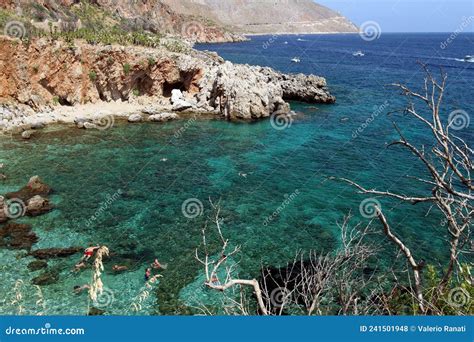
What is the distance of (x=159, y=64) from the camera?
5822 centimetres

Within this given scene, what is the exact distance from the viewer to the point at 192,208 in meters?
30.9

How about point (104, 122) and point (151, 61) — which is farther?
point (151, 61)

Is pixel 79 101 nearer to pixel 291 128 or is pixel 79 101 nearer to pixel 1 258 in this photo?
pixel 291 128

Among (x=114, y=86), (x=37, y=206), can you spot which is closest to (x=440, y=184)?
(x=37, y=206)

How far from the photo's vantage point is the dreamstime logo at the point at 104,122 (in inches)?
1918

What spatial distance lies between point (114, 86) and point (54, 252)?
3601 centimetres

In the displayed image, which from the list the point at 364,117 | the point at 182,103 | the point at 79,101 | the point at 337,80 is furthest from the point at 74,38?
the point at 337,80

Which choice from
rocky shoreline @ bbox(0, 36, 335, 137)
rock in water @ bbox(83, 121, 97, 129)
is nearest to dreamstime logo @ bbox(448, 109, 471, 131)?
rocky shoreline @ bbox(0, 36, 335, 137)

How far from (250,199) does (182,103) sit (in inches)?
1148

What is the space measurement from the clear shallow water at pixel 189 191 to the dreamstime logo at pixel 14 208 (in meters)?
1.15

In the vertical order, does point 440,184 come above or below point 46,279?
above
